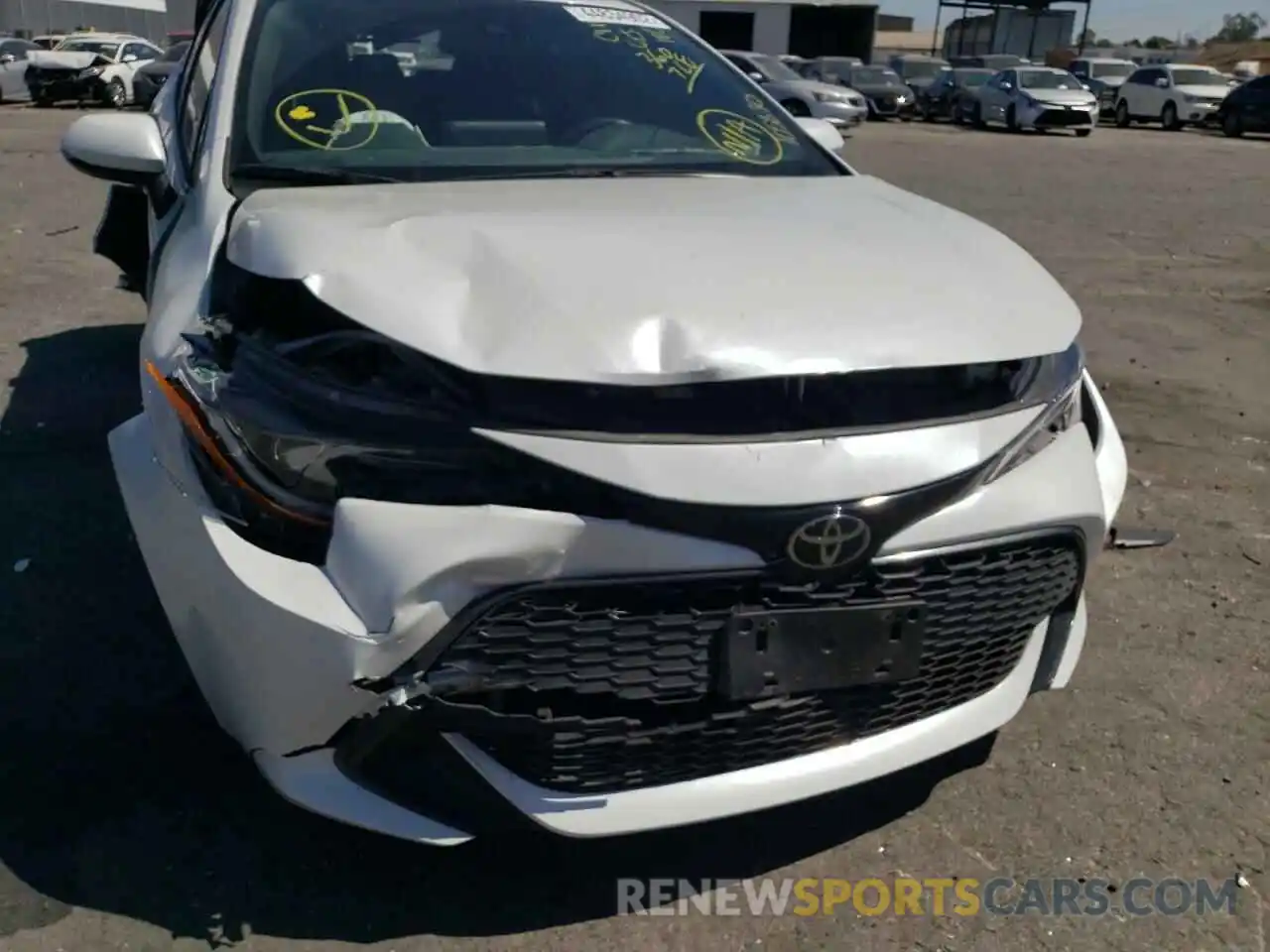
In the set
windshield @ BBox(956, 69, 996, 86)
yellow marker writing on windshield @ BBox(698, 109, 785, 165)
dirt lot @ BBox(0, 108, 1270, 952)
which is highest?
yellow marker writing on windshield @ BBox(698, 109, 785, 165)

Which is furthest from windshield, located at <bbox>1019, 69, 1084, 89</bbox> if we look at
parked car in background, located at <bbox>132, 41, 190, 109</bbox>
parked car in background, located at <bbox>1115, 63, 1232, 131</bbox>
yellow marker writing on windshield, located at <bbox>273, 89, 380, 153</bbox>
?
yellow marker writing on windshield, located at <bbox>273, 89, 380, 153</bbox>

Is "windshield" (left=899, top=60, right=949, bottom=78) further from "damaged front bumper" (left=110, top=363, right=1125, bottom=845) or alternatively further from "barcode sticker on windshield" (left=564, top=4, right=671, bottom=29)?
"damaged front bumper" (left=110, top=363, right=1125, bottom=845)

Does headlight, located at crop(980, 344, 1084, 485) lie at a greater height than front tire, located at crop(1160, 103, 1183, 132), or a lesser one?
greater

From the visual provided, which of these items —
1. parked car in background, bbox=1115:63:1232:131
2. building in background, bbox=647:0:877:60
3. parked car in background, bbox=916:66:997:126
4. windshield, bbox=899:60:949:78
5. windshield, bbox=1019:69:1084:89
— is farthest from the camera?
building in background, bbox=647:0:877:60

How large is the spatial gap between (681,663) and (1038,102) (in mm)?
24459

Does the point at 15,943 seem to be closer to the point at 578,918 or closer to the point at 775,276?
the point at 578,918

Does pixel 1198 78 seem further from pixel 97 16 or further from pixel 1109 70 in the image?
pixel 97 16

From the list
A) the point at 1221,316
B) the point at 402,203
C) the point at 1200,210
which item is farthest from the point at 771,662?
the point at 1200,210

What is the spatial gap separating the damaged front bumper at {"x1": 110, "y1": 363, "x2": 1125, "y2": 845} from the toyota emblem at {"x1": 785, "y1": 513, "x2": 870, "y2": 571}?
7 cm

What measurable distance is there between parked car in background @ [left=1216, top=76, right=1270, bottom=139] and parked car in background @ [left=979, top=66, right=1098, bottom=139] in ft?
10.2

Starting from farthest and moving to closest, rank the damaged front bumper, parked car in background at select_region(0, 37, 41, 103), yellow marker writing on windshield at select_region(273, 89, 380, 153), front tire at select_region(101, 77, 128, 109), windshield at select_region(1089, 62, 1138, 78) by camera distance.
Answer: windshield at select_region(1089, 62, 1138, 78) → parked car in background at select_region(0, 37, 41, 103) → front tire at select_region(101, 77, 128, 109) → yellow marker writing on windshield at select_region(273, 89, 380, 153) → the damaged front bumper

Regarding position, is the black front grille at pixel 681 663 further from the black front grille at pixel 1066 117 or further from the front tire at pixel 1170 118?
the front tire at pixel 1170 118

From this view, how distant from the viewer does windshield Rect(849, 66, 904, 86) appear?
28094 millimetres

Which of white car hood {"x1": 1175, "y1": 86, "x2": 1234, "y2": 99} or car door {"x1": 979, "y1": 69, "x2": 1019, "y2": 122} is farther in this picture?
white car hood {"x1": 1175, "y1": 86, "x2": 1234, "y2": 99}
